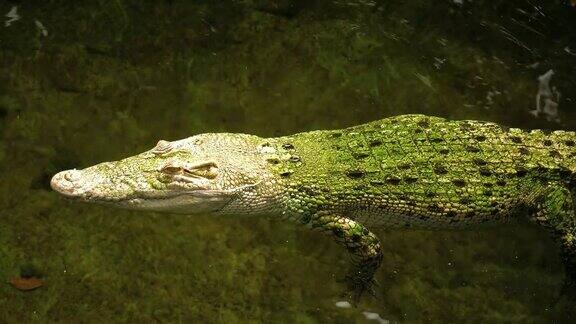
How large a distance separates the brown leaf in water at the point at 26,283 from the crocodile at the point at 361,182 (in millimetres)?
814

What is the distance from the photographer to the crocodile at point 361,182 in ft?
13.0

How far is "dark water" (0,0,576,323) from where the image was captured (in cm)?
437

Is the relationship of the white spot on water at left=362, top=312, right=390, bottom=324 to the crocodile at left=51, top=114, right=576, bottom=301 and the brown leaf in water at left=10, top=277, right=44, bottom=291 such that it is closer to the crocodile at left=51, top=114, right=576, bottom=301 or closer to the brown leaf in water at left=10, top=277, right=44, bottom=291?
the crocodile at left=51, top=114, right=576, bottom=301

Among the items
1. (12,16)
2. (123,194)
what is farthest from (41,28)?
(123,194)

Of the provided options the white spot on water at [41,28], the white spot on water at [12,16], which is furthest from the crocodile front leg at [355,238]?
the white spot on water at [12,16]

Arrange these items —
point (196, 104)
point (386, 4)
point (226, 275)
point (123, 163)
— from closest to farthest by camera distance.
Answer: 1. point (123, 163)
2. point (226, 275)
3. point (196, 104)
4. point (386, 4)

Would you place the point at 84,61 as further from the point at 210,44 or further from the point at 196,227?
the point at 196,227

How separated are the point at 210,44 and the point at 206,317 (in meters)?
2.34

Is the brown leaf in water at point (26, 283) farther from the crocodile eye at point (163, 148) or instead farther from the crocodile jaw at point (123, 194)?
the crocodile eye at point (163, 148)

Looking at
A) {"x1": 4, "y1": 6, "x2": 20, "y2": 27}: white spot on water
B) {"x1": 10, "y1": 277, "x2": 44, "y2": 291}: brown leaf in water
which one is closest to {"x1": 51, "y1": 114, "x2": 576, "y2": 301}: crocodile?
{"x1": 10, "y1": 277, "x2": 44, "y2": 291}: brown leaf in water

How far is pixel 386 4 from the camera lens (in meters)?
5.61

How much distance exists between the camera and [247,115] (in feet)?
16.5

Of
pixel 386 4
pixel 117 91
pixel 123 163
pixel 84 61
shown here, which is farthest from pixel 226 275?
pixel 386 4

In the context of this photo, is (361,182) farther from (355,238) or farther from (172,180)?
(172,180)
